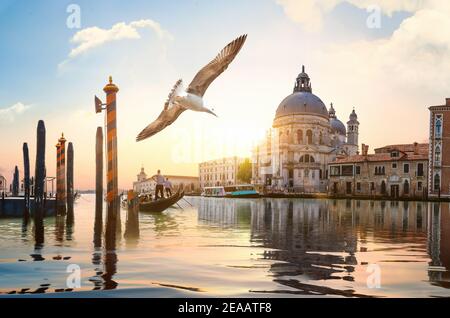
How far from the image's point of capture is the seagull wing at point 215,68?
6.20m

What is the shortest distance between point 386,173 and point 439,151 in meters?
7.80

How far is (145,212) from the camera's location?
18391 millimetres

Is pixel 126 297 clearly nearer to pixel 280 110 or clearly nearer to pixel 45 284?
pixel 45 284

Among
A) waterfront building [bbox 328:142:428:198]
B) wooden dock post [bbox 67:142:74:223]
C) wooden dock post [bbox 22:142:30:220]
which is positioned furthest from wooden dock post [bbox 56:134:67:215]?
waterfront building [bbox 328:142:428:198]

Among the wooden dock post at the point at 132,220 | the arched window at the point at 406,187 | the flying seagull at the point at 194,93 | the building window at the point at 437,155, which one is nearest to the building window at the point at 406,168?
the arched window at the point at 406,187

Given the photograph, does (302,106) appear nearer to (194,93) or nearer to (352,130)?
(352,130)

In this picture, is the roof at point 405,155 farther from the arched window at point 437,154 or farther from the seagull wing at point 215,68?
the seagull wing at point 215,68

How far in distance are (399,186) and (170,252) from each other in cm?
3829

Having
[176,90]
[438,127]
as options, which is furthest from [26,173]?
[438,127]

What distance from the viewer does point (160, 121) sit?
6.77 meters

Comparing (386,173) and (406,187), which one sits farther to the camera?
(386,173)

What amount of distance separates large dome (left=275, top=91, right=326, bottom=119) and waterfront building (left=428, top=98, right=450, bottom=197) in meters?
24.7

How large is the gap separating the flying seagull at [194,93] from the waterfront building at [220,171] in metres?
61.6

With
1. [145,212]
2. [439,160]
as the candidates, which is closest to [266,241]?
[145,212]
